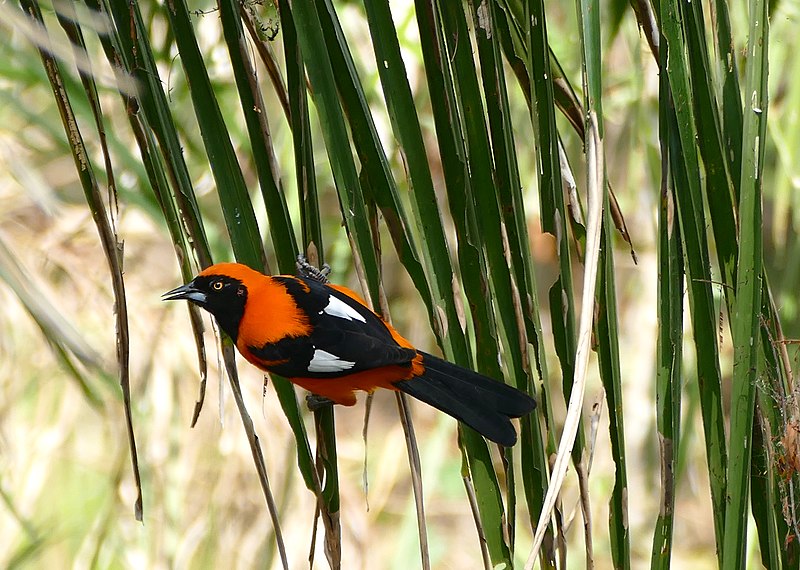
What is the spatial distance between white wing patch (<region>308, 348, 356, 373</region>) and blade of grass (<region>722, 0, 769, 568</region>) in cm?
71

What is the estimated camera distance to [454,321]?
1.02 meters

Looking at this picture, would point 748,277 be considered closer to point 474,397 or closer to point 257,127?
point 474,397

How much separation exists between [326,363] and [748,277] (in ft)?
2.60

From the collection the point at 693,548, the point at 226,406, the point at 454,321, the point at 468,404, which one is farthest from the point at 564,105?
the point at 693,548

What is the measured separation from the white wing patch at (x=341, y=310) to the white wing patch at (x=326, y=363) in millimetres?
72

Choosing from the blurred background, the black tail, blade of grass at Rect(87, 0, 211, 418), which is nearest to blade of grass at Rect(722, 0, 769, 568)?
the black tail

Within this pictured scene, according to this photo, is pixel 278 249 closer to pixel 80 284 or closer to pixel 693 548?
pixel 80 284

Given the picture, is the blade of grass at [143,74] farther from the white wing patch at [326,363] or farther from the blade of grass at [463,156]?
the white wing patch at [326,363]

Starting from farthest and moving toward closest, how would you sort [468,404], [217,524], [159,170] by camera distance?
[217,524], [468,404], [159,170]

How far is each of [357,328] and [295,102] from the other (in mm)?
542

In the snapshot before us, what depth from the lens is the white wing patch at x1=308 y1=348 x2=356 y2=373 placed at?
1.51 meters

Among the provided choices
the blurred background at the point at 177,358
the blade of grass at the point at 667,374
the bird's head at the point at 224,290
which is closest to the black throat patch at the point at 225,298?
the bird's head at the point at 224,290

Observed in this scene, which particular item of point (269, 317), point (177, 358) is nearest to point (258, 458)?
point (269, 317)

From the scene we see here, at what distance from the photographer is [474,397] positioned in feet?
4.03
